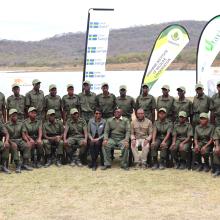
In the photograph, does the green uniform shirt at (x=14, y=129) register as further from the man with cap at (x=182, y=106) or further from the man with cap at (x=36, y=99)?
the man with cap at (x=182, y=106)

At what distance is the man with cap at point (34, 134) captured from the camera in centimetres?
975

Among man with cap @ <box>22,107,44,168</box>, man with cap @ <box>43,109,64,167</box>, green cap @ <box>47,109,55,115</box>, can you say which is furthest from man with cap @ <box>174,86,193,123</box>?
man with cap @ <box>22,107,44,168</box>

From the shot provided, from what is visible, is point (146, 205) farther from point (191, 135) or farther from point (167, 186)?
point (191, 135)

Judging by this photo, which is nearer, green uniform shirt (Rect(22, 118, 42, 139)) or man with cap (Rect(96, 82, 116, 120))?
green uniform shirt (Rect(22, 118, 42, 139))

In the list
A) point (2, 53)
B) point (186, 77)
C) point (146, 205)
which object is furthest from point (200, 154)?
point (2, 53)

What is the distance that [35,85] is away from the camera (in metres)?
10.4

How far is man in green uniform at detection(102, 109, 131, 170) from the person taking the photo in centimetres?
966

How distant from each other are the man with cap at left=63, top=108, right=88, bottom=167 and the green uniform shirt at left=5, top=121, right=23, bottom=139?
89 cm

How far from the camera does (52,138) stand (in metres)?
9.97

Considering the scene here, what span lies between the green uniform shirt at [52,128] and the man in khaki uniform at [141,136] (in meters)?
1.44

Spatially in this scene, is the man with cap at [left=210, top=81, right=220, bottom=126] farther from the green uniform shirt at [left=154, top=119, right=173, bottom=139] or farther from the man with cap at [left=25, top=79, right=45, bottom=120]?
the man with cap at [left=25, top=79, right=45, bottom=120]

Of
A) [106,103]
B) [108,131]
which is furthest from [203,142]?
[106,103]

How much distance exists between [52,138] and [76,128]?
20.0 inches

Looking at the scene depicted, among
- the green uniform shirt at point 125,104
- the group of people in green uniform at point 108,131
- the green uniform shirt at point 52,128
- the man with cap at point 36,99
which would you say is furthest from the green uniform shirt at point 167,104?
the man with cap at point 36,99
